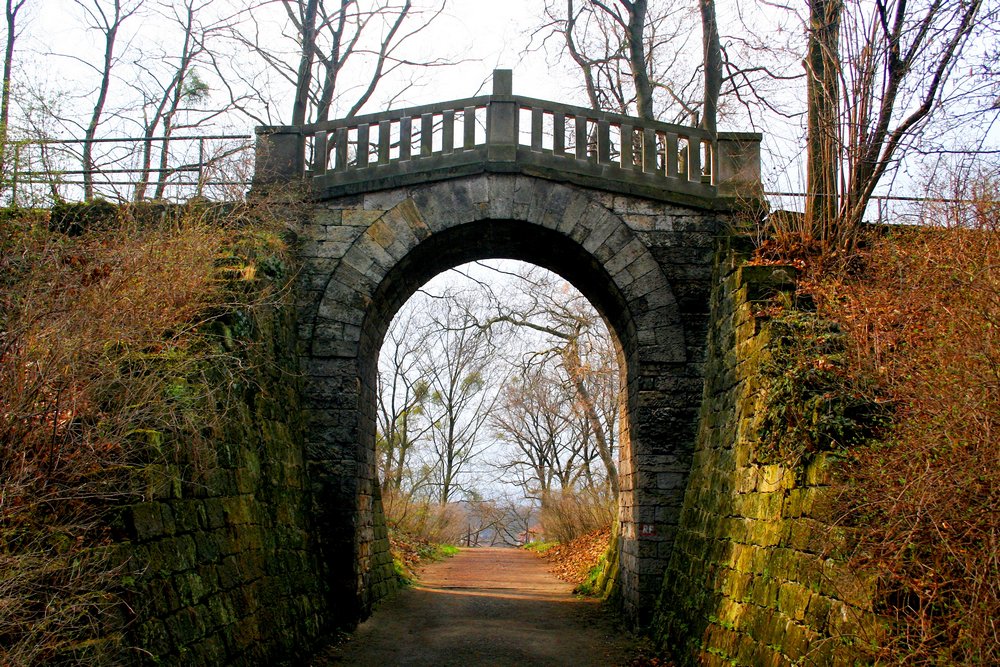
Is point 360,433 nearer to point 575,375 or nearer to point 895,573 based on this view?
point 895,573

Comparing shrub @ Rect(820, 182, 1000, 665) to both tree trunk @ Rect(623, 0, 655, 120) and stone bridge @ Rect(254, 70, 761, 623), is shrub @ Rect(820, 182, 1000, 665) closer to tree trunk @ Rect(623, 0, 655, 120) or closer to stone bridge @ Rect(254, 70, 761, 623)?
stone bridge @ Rect(254, 70, 761, 623)

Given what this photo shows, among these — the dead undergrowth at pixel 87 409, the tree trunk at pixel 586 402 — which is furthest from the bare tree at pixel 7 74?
the tree trunk at pixel 586 402

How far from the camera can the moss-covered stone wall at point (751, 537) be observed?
17.4 feet

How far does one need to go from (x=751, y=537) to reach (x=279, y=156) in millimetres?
7398

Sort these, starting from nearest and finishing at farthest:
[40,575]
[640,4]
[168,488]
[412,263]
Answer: [40,575] → [168,488] → [412,263] → [640,4]

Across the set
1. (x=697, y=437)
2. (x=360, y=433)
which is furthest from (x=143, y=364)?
(x=697, y=437)

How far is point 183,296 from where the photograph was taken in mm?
7117

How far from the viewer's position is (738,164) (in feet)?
34.8

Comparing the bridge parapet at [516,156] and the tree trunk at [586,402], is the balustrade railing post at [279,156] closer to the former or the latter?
the bridge parapet at [516,156]

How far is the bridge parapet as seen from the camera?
10.5 meters

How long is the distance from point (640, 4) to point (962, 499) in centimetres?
1511

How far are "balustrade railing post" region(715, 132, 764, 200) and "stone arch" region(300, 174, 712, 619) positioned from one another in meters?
1.10

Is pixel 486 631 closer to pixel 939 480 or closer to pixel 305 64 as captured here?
pixel 939 480

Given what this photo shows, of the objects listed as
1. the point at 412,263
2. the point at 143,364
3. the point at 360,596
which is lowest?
the point at 360,596
